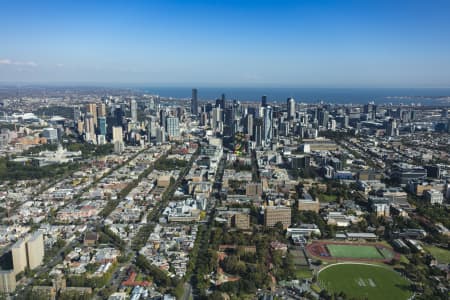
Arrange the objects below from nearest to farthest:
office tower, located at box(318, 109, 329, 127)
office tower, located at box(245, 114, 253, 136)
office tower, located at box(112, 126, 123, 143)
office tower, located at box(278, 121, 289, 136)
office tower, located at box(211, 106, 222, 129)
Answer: office tower, located at box(112, 126, 123, 143), office tower, located at box(245, 114, 253, 136), office tower, located at box(278, 121, 289, 136), office tower, located at box(211, 106, 222, 129), office tower, located at box(318, 109, 329, 127)

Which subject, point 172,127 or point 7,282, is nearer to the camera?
point 7,282

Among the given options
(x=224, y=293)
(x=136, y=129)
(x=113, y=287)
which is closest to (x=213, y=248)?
(x=224, y=293)

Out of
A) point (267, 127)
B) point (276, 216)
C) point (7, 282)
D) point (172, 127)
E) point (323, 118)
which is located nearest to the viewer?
point (7, 282)

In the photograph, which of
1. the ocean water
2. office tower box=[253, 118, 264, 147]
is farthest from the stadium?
the ocean water

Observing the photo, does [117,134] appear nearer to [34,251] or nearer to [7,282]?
[34,251]

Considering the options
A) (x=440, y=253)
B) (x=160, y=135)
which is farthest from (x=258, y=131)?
(x=440, y=253)

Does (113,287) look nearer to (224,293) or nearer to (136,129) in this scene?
(224,293)

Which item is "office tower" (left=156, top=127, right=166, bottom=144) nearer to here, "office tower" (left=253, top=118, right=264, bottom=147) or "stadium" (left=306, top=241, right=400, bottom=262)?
"office tower" (left=253, top=118, right=264, bottom=147)
